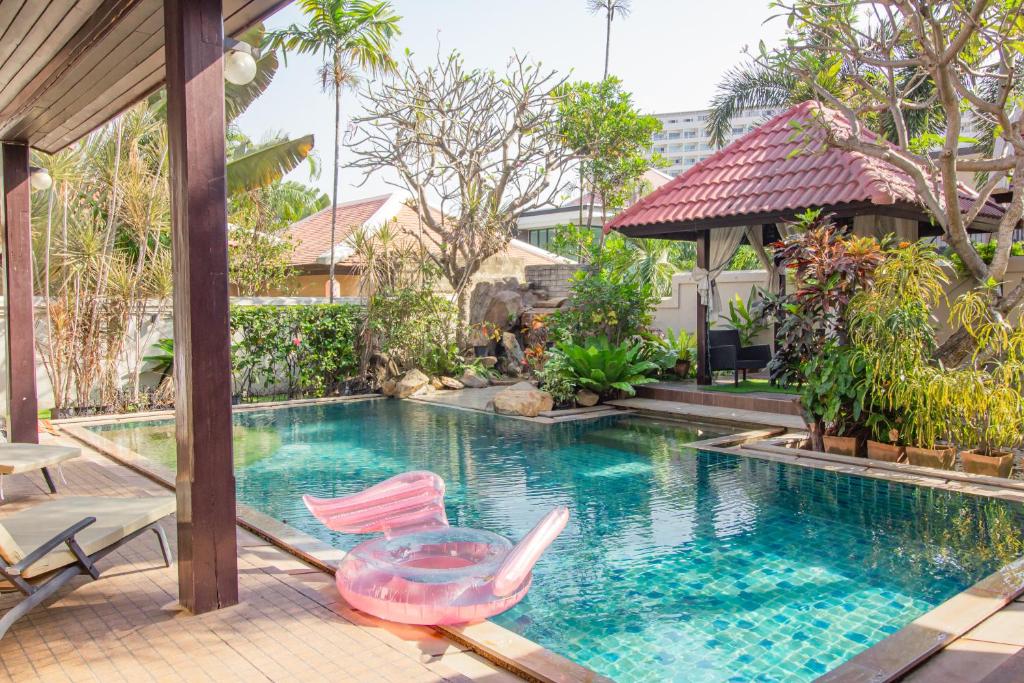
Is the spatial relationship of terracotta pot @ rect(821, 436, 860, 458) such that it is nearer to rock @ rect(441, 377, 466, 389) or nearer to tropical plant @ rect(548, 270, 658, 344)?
tropical plant @ rect(548, 270, 658, 344)

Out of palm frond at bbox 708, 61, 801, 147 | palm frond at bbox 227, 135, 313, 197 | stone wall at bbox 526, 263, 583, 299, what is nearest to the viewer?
palm frond at bbox 227, 135, 313, 197

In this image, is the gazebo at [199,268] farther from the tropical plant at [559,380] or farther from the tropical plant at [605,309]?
the tropical plant at [605,309]

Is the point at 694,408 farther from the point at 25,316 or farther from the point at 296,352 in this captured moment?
the point at 25,316

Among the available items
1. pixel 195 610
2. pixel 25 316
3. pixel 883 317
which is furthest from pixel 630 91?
pixel 195 610

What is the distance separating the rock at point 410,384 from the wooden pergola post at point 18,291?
7307 millimetres

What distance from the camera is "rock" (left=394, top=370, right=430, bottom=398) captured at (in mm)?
14820

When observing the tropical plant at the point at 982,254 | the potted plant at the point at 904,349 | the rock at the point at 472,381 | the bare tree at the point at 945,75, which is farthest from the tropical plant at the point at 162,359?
the tropical plant at the point at 982,254

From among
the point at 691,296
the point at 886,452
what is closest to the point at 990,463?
the point at 886,452

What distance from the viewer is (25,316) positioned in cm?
812

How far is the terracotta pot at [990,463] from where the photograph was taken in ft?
25.0

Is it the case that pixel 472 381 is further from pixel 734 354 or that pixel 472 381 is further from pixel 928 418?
pixel 928 418

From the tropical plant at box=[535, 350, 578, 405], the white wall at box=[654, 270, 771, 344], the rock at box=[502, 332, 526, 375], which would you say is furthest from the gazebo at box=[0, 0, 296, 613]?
the rock at box=[502, 332, 526, 375]

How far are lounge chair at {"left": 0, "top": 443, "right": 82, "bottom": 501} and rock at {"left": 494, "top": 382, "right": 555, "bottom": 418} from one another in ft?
22.7

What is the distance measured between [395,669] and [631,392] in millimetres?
9897
